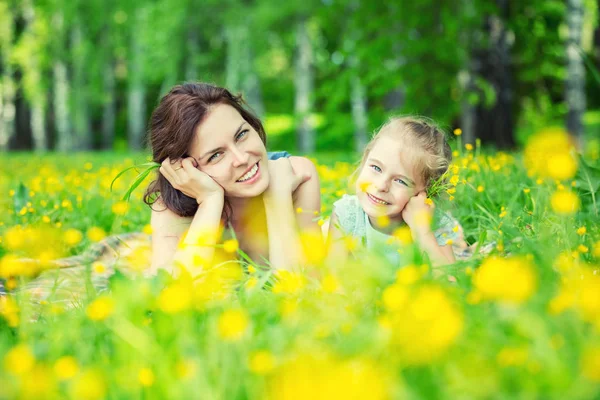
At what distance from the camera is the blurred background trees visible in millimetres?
7711

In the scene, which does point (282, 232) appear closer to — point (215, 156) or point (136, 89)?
point (215, 156)

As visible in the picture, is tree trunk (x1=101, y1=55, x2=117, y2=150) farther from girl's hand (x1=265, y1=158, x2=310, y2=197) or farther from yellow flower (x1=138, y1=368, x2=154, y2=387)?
yellow flower (x1=138, y1=368, x2=154, y2=387)

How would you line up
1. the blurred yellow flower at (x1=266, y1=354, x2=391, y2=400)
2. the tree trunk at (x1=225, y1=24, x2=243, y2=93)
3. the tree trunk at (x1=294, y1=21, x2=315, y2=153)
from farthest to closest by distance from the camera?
the tree trunk at (x1=225, y1=24, x2=243, y2=93)
the tree trunk at (x1=294, y1=21, x2=315, y2=153)
the blurred yellow flower at (x1=266, y1=354, x2=391, y2=400)

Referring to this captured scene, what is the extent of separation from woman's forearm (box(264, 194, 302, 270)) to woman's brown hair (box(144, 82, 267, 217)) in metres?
0.45

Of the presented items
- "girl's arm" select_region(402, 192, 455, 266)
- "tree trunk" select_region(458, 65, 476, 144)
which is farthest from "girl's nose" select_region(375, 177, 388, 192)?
"tree trunk" select_region(458, 65, 476, 144)

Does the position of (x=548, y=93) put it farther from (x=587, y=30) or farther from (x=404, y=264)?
(x=404, y=264)

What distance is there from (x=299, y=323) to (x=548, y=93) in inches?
779

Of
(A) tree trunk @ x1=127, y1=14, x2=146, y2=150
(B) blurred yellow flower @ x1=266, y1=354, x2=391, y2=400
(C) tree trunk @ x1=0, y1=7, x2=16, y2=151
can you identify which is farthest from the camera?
(C) tree trunk @ x1=0, y1=7, x2=16, y2=151

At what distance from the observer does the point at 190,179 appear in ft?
8.91

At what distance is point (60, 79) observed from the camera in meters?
18.3

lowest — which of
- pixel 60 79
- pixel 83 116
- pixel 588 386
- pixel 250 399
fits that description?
pixel 83 116

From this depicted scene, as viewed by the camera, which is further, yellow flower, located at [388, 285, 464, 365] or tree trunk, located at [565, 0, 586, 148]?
tree trunk, located at [565, 0, 586, 148]

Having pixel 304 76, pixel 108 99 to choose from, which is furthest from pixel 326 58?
pixel 108 99

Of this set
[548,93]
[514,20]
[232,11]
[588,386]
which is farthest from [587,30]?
A: [588,386]
